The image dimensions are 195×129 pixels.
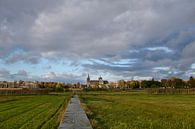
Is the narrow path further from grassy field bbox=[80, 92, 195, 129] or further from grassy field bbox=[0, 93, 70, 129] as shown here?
grassy field bbox=[0, 93, 70, 129]

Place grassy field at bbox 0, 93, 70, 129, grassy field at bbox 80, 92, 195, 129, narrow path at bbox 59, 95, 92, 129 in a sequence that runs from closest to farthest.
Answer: narrow path at bbox 59, 95, 92, 129 < grassy field at bbox 80, 92, 195, 129 < grassy field at bbox 0, 93, 70, 129

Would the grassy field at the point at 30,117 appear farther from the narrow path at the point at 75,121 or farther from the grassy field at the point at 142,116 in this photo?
the grassy field at the point at 142,116

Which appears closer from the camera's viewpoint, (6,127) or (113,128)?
(113,128)

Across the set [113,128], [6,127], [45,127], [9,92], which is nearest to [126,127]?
[113,128]

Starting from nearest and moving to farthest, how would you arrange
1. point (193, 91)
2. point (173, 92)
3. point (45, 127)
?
point (45, 127) < point (193, 91) < point (173, 92)

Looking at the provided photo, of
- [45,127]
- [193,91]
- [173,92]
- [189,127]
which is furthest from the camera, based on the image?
[173,92]

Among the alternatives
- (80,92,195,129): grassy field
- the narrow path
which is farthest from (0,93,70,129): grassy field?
(80,92,195,129): grassy field

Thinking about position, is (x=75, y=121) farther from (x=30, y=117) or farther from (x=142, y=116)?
(x=142, y=116)

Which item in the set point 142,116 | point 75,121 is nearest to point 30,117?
point 75,121

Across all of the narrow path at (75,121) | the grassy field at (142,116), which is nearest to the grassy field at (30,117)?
the narrow path at (75,121)

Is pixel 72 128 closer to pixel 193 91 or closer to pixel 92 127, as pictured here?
pixel 92 127

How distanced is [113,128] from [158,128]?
2958 millimetres

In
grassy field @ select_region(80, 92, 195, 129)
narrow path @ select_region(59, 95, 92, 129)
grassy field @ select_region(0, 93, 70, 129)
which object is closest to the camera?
narrow path @ select_region(59, 95, 92, 129)

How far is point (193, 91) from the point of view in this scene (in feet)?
419
